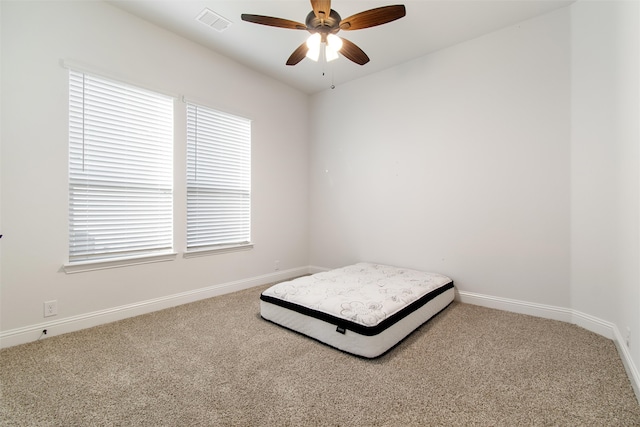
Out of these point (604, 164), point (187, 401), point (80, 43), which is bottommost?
point (187, 401)

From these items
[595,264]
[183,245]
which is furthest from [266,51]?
[595,264]

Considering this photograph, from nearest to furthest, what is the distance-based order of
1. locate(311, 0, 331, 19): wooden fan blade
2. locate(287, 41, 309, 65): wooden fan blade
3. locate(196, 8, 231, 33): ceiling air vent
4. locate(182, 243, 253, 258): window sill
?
locate(311, 0, 331, 19): wooden fan blade, locate(287, 41, 309, 65): wooden fan blade, locate(196, 8, 231, 33): ceiling air vent, locate(182, 243, 253, 258): window sill

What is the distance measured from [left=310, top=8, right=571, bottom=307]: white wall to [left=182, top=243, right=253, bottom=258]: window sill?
1.35 metres

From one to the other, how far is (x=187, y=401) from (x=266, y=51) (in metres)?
3.42

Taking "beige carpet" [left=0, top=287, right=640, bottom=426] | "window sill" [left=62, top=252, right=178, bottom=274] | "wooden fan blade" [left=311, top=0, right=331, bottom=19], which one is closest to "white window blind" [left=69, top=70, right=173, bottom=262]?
"window sill" [left=62, top=252, right=178, bottom=274]

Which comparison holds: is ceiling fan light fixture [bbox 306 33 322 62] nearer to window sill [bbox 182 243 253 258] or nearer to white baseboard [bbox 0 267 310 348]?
window sill [bbox 182 243 253 258]

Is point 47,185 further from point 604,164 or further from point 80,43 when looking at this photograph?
point 604,164

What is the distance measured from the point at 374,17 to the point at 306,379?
255cm

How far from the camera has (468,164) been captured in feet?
10.4

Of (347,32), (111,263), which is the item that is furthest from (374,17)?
(111,263)

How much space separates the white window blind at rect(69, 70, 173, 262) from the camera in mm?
2480

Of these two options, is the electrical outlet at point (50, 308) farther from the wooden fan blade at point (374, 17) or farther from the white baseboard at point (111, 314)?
the wooden fan blade at point (374, 17)

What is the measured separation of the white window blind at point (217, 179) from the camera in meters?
3.28

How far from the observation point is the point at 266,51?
3.35 m
